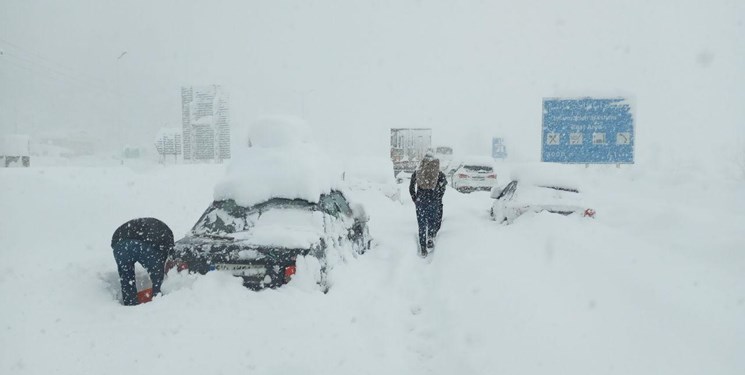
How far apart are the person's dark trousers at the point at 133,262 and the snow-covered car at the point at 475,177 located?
18.5m

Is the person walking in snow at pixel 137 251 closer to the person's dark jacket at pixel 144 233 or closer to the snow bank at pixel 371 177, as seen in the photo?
the person's dark jacket at pixel 144 233

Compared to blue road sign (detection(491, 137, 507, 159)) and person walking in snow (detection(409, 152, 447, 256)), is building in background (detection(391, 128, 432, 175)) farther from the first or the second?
blue road sign (detection(491, 137, 507, 159))

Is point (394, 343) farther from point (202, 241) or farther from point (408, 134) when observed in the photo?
point (408, 134)

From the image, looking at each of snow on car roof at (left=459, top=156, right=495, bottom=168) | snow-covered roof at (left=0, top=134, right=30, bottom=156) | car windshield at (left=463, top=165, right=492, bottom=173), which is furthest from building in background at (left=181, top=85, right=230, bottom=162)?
car windshield at (left=463, top=165, right=492, bottom=173)

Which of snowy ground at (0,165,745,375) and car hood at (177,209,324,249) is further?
car hood at (177,209,324,249)

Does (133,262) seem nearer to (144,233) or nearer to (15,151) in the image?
(144,233)

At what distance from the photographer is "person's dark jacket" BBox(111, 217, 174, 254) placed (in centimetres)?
566

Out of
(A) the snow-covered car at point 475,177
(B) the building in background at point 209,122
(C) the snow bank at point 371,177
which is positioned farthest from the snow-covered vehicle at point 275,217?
(B) the building in background at point 209,122

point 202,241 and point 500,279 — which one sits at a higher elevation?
point 202,241

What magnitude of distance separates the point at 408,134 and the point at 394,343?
30283mm

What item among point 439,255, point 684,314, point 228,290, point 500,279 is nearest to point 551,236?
point 439,255

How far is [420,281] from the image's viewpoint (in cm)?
715

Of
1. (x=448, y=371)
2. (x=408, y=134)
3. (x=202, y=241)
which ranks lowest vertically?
(x=448, y=371)

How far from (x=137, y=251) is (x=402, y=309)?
3114 mm
